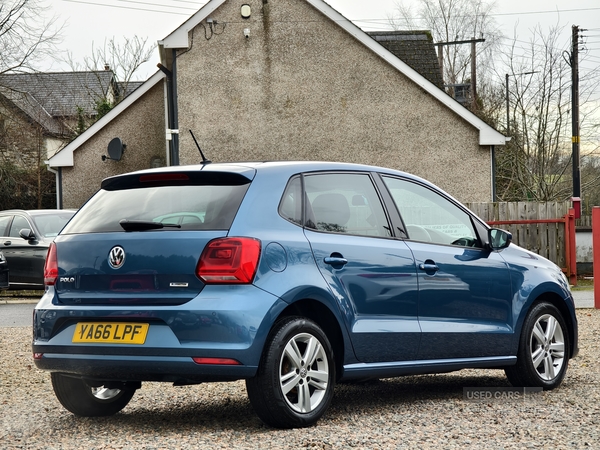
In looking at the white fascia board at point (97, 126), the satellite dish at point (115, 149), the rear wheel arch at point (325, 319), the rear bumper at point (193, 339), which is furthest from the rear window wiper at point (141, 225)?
the white fascia board at point (97, 126)

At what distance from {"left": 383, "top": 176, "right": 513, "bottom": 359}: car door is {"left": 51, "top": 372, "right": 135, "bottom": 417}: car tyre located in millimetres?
2060

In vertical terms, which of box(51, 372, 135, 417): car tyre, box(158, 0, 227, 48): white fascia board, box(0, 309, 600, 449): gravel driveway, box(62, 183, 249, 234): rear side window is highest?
box(158, 0, 227, 48): white fascia board

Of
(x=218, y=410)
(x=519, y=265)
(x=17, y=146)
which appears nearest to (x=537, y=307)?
(x=519, y=265)

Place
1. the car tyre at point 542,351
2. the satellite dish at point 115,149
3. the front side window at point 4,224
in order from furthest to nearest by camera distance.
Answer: the satellite dish at point 115,149
the front side window at point 4,224
the car tyre at point 542,351

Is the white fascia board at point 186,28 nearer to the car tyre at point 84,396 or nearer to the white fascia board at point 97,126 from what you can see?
the white fascia board at point 97,126

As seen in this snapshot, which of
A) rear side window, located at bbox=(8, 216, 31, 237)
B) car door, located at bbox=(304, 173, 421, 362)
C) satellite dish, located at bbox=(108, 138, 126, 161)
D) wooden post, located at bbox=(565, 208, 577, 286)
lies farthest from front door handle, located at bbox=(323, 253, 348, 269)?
satellite dish, located at bbox=(108, 138, 126, 161)

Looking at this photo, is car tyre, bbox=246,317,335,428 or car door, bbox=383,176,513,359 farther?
A: car door, bbox=383,176,513,359

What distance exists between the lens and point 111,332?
5719 mm

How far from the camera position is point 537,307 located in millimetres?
7676

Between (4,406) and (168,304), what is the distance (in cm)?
242

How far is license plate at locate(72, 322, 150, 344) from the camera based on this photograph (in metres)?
5.63

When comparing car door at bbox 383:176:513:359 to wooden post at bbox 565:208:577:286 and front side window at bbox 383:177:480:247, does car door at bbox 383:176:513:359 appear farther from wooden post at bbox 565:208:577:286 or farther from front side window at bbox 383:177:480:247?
wooden post at bbox 565:208:577:286

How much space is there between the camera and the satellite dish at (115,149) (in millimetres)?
25609

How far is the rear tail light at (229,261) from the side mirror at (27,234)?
45.9ft
